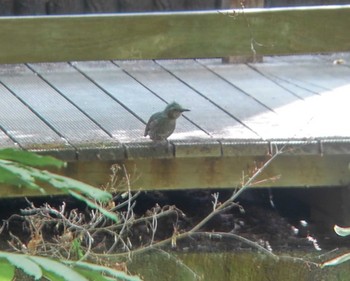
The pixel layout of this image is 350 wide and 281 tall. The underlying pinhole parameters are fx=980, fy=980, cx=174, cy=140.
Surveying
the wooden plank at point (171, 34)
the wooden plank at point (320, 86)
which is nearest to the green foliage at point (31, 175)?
the wooden plank at point (171, 34)

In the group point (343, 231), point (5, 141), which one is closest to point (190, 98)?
point (5, 141)

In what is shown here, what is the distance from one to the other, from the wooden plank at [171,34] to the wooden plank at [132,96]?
1.52 feet

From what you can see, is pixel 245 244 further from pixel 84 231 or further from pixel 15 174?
pixel 15 174

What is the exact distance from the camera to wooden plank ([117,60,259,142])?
415cm

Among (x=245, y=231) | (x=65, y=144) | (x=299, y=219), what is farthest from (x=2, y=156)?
(x=299, y=219)

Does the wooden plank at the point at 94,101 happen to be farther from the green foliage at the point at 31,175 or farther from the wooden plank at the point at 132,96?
the green foliage at the point at 31,175

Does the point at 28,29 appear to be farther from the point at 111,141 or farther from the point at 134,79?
the point at 134,79

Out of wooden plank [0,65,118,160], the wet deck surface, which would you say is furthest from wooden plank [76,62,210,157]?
wooden plank [0,65,118,160]

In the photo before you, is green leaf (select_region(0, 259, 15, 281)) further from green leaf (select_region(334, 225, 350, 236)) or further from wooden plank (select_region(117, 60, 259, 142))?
wooden plank (select_region(117, 60, 259, 142))

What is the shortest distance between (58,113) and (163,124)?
751 millimetres

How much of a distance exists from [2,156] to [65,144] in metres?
2.86

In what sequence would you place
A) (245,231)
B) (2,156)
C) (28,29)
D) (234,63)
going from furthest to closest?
(234,63), (245,231), (28,29), (2,156)

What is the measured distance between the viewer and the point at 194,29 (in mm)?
3631

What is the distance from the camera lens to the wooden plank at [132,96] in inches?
160
